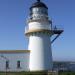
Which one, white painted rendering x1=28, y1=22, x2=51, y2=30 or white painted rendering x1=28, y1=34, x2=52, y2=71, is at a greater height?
white painted rendering x1=28, y1=22, x2=51, y2=30

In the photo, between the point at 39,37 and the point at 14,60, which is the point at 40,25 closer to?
the point at 39,37

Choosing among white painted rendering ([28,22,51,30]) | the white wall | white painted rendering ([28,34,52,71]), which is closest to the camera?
white painted rendering ([28,34,52,71])

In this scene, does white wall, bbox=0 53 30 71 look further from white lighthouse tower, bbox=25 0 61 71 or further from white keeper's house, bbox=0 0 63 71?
white lighthouse tower, bbox=25 0 61 71

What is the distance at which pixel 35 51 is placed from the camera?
135ft

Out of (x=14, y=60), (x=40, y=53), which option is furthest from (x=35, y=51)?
(x=14, y=60)

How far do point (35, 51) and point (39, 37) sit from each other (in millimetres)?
2169

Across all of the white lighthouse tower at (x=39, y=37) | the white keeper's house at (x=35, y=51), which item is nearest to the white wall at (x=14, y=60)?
the white keeper's house at (x=35, y=51)

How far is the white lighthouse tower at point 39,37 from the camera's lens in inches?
1606

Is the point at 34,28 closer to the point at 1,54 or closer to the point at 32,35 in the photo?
the point at 32,35

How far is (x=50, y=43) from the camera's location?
4222 cm

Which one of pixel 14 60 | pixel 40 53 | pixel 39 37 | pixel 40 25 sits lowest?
pixel 14 60

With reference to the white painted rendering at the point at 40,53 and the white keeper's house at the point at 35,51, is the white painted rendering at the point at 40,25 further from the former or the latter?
the white painted rendering at the point at 40,53

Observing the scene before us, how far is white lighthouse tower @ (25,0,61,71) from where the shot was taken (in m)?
40.8

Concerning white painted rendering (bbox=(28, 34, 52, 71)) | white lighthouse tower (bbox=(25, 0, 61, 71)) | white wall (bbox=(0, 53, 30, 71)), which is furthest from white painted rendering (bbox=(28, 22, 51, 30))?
white wall (bbox=(0, 53, 30, 71))
